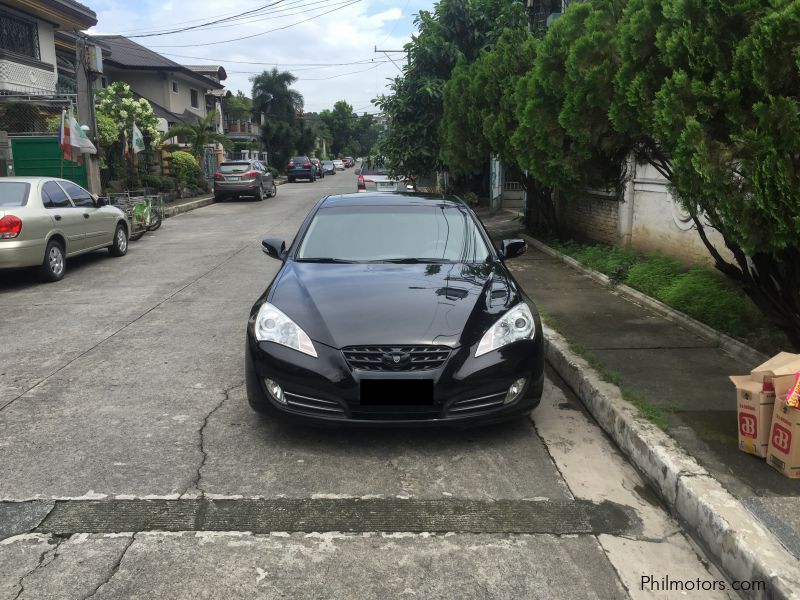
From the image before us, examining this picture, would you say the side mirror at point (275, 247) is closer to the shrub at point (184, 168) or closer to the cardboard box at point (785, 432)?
the cardboard box at point (785, 432)

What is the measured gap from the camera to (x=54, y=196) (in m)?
10.2

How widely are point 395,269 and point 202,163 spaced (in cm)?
2749

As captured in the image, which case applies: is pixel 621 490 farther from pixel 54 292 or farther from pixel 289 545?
pixel 54 292

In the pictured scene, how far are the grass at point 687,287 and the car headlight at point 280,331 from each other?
394 cm

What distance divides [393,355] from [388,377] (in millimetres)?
128

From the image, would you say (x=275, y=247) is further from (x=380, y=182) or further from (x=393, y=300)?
(x=380, y=182)

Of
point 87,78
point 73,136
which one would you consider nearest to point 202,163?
point 87,78

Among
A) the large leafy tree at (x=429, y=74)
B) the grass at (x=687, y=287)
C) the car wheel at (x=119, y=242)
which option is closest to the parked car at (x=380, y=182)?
the large leafy tree at (x=429, y=74)

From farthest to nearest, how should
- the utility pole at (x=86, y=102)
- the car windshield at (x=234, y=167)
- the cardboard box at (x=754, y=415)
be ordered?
1. the car windshield at (x=234, y=167)
2. the utility pole at (x=86, y=102)
3. the cardboard box at (x=754, y=415)

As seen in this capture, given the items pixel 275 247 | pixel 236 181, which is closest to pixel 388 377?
pixel 275 247

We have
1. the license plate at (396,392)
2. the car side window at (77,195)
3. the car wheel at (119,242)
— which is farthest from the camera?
the car wheel at (119,242)

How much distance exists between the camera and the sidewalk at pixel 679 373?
3.45 meters

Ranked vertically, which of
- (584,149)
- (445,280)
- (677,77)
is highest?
(677,77)

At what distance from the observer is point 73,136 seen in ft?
51.8
